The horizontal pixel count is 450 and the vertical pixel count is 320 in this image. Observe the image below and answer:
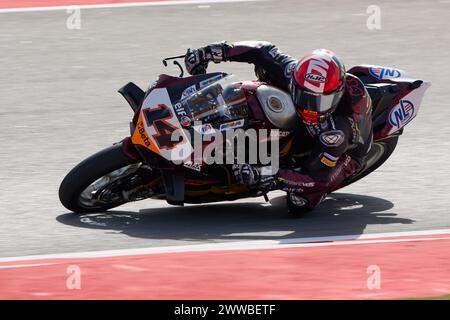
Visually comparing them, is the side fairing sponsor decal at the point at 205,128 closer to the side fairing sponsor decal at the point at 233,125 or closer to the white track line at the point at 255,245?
Result: the side fairing sponsor decal at the point at 233,125

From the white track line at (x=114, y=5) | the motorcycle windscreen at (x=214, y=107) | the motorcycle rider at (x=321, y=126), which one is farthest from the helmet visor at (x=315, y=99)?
the white track line at (x=114, y=5)

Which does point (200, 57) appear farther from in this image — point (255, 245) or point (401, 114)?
point (255, 245)

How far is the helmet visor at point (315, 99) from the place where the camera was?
848cm

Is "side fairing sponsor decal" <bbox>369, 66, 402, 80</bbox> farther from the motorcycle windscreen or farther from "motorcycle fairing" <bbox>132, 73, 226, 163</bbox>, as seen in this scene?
"motorcycle fairing" <bbox>132, 73, 226, 163</bbox>

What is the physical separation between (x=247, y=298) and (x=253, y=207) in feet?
7.90

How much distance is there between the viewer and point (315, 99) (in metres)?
8.48

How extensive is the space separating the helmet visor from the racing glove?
0.93 metres

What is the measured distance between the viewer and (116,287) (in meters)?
7.18

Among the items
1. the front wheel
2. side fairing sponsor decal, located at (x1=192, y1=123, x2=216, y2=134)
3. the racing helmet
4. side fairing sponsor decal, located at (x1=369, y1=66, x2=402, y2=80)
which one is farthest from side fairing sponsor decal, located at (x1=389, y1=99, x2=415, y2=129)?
the front wheel

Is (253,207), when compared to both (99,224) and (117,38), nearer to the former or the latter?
(99,224)

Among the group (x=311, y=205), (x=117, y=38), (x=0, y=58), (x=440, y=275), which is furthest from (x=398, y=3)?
(x=440, y=275)

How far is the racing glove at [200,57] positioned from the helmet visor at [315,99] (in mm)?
933

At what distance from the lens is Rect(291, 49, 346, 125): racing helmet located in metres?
8.45

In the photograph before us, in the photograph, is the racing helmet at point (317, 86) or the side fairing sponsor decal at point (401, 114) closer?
the racing helmet at point (317, 86)
